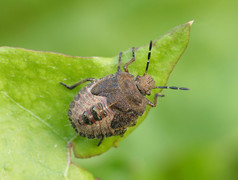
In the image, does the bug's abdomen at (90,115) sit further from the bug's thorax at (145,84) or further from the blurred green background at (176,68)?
the blurred green background at (176,68)

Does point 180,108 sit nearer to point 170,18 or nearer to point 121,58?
point 170,18

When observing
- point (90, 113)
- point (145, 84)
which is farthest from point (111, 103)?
point (145, 84)

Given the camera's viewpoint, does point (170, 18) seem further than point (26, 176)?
Yes

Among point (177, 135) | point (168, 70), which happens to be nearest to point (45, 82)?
point (168, 70)

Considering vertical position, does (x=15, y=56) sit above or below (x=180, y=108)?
above

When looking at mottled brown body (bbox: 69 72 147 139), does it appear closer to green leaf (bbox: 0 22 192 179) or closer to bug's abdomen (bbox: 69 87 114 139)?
bug's abdomen (bbox: 69 87 114 139)

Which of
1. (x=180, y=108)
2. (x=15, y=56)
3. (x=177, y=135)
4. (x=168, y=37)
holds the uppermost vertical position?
(x=168, y=37)

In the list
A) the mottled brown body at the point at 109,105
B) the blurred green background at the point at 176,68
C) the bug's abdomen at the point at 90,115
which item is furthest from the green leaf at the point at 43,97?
the blurred green background at the point at 176,68

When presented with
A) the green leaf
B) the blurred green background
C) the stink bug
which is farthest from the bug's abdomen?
the blurred green background
